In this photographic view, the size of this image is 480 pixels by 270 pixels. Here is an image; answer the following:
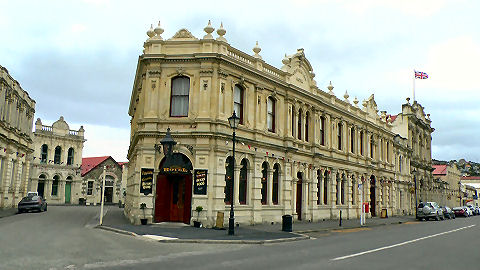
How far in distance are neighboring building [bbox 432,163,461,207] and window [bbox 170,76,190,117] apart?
57.7 m

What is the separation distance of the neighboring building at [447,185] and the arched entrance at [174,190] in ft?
188

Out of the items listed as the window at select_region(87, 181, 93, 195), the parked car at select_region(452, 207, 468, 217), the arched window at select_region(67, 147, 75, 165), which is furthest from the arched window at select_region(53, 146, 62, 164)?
the parked car at select_region(452, 207, 468, 217)

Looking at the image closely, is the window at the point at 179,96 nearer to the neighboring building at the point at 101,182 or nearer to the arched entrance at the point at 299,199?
the arched entrance at the point at 299,199

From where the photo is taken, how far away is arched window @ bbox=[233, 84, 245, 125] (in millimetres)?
24620

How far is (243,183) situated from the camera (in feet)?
80.6

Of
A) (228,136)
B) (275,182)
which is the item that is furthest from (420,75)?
(228,136)

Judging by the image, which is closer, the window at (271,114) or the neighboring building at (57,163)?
the window at (271,114)

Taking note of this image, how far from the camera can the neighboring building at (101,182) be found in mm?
58281

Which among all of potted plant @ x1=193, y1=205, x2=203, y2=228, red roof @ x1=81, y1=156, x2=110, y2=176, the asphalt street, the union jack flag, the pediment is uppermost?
the union jack flag

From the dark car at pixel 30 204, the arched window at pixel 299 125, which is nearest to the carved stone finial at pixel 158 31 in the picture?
the arched window at pixel 299 125

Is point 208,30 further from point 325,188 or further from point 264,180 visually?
point 325,188

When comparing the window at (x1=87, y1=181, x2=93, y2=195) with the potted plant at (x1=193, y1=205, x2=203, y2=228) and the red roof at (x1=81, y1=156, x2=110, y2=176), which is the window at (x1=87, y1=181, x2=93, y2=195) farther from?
the potted plant at (x1=193, y1=205, x2=203, y2=228)

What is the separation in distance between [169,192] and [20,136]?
23.4 metres

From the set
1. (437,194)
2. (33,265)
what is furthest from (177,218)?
(437,194)
